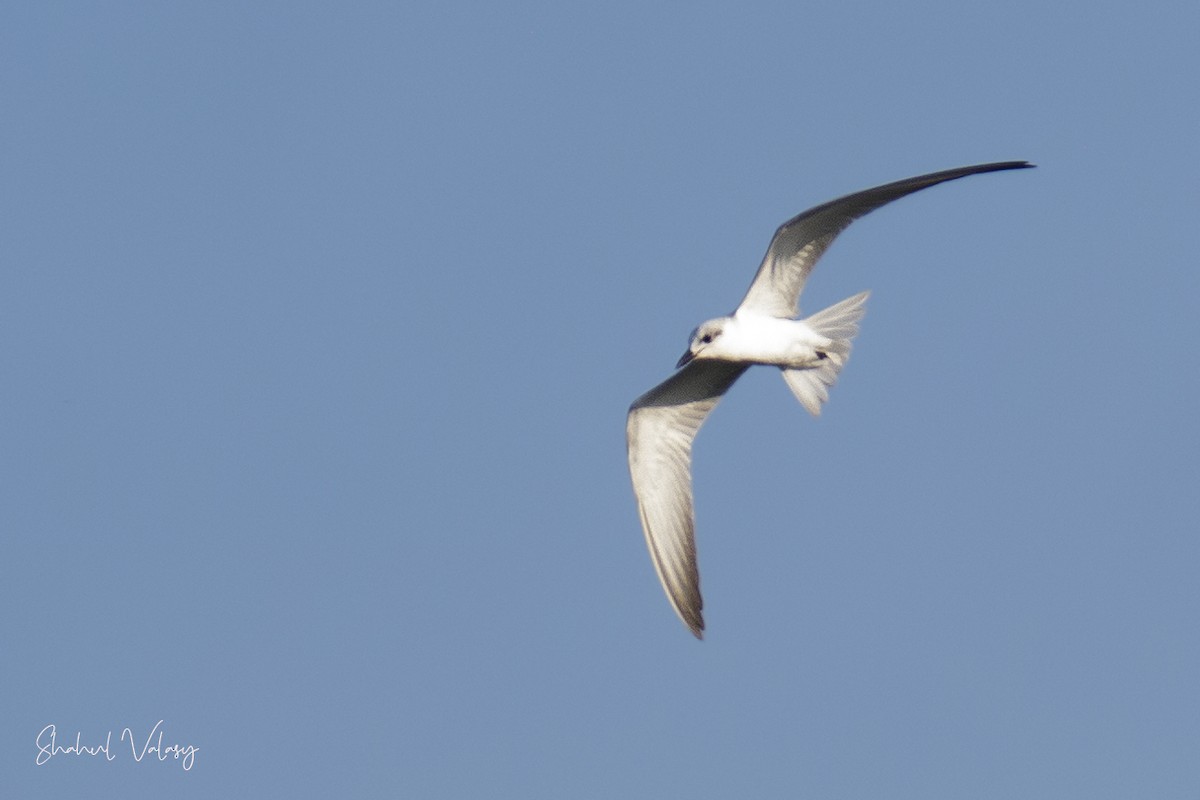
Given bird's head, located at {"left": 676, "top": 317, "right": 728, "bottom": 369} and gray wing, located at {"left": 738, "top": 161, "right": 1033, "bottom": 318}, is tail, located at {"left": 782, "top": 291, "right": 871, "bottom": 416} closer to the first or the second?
gray wing, located at {"left": 738, "top": 161, "right": 1033, "bottom": 318}

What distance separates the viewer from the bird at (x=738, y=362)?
10.9 m

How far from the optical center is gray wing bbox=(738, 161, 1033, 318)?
10.5 m

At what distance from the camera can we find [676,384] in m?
12.1

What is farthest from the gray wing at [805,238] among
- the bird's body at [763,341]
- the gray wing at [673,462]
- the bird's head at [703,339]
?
the gray wing at [673,462]

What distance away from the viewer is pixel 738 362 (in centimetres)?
1156

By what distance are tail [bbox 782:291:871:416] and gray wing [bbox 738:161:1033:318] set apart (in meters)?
0.23

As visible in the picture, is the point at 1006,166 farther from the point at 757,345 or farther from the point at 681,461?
the point at 681,461

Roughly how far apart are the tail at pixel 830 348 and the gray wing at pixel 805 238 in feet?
0.76

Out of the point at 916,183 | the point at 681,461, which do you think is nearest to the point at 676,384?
the point at 681,461

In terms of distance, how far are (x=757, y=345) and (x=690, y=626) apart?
204cm

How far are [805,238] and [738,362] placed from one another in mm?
1047

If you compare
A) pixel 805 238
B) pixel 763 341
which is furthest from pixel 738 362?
pixel 805 238

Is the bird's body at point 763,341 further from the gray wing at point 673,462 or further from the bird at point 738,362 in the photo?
the gray wing at point 673,462

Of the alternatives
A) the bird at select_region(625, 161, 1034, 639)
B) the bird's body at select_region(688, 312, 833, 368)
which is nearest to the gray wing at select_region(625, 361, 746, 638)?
the bird at select_region(625, 161, 1034, 639)
